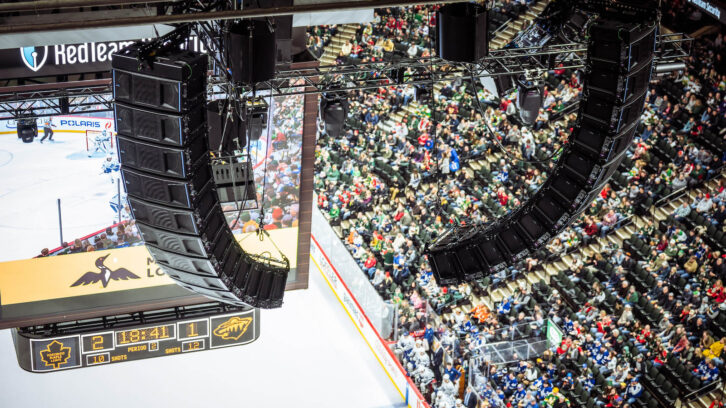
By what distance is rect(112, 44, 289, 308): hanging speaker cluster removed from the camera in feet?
19.7

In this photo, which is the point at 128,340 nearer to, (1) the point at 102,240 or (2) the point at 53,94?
(1) the point at 102,240

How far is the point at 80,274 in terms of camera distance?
40.4 ft

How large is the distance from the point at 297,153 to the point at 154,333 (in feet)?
10.8

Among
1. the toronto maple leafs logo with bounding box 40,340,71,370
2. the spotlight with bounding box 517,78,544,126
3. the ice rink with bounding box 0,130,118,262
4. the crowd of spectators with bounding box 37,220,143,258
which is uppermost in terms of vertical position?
the spotlight with bounding box 517,78,544,126

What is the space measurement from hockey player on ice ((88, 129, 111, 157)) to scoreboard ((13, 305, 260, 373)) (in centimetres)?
259

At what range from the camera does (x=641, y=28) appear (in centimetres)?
655

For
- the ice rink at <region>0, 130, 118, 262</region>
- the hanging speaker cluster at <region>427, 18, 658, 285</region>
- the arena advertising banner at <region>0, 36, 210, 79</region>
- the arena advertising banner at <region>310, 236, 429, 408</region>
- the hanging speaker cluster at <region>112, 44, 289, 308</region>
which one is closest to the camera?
the hanging speaker cluster at <region>112, 44, 289, 308</region>

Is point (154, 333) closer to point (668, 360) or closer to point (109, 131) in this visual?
point (109, 131)

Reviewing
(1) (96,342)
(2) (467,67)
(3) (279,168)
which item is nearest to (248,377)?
(1) (96,342)

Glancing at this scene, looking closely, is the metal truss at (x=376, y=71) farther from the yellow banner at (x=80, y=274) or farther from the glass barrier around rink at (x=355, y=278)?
the glass barrier around rink at (x=355, y=278)

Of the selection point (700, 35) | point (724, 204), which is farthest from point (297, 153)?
point (700, 35)

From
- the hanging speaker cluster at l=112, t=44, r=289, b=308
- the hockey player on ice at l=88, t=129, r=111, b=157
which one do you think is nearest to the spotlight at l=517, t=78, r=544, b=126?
the hanging speaker cluster at l=112, t=44, r=289, b=308

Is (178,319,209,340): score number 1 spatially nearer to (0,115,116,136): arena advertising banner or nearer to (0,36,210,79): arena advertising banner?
(0,115,116,136): arena advertising banner

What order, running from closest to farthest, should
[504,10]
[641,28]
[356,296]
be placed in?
[641,28], [356,296], [504,10]
